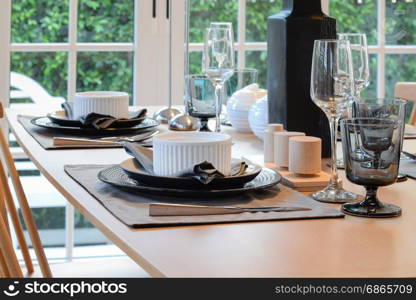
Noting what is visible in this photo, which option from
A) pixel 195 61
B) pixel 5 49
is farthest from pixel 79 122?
pixel 195 61

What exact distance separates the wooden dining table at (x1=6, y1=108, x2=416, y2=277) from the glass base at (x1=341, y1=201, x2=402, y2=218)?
1cm

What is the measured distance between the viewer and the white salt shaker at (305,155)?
1.49 m

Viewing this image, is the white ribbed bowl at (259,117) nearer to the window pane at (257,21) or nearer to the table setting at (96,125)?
the table setting at (96,125)

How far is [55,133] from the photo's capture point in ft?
6.84

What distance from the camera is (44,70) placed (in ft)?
11.8

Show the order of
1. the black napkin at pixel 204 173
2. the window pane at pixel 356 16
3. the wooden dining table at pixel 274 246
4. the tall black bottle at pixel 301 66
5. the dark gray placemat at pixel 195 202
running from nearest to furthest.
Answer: the wooden dining table at pixel 274 246 → the dark gray placemat at pixel 195 202 → the black napkin at pixel 204 173 → the tall black bottle at pixel 301 66 → the window pane at pixel 356 16

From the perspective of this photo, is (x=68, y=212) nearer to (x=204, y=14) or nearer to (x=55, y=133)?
(x=204, y=14)

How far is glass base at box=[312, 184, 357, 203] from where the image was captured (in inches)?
54.4

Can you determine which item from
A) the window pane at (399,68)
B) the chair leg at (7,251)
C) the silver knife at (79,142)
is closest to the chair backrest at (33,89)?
the window pane at (399,68)

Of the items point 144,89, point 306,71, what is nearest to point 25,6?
point 144,89

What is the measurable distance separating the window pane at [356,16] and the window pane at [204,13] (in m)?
0.50

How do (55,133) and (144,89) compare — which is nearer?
(55,133)

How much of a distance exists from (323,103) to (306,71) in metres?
0.35

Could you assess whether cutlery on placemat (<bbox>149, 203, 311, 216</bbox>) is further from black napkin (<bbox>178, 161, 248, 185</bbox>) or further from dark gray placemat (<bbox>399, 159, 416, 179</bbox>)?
dark gray placemat (<bbox>399, 159, 416, 179</bbox>)
